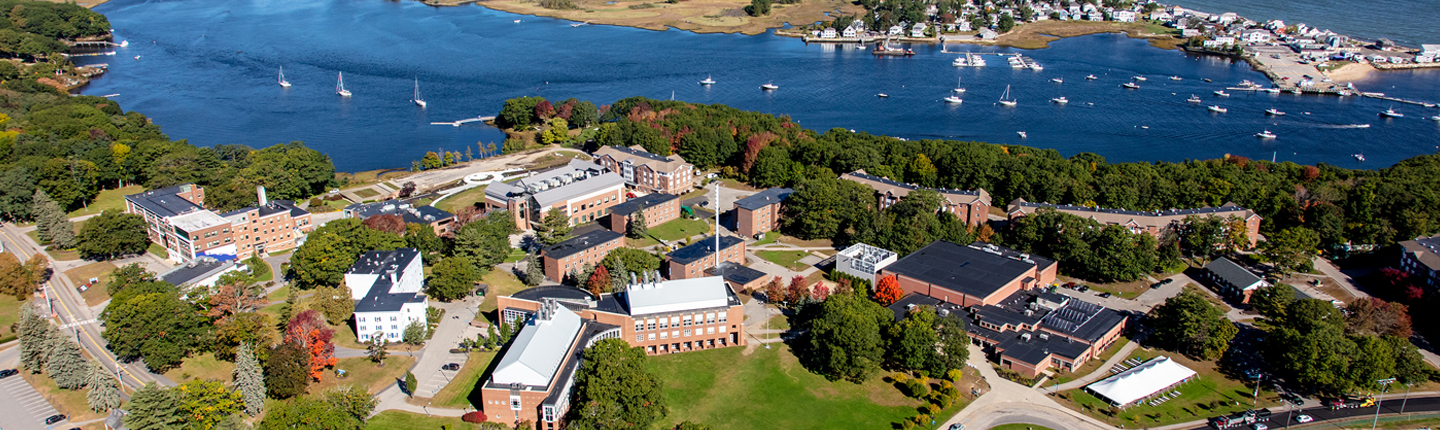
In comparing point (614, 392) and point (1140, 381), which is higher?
point (614, 392)

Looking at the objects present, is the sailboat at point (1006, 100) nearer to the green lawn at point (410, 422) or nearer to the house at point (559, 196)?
the house at point (559, 196)

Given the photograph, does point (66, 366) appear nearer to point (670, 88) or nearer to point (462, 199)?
point (462, 199)

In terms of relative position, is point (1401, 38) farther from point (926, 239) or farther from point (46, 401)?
point (46, 401)

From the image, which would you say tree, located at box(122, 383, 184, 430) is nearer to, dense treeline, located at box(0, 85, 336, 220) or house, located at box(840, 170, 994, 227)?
dense treeline, located at box(0, 85, 336, 220)

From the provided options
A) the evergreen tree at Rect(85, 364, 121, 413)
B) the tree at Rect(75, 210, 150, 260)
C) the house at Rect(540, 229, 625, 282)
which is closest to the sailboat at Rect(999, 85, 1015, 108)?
the house at Rect(540, 229, 625, 282)

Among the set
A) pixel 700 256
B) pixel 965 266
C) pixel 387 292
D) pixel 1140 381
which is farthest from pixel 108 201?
pixel 1140 381

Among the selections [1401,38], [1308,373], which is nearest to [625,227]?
[1308,373]
